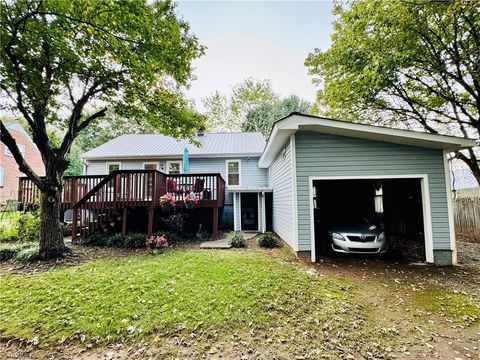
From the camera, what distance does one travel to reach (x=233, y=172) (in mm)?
12555

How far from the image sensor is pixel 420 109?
9.82 meters

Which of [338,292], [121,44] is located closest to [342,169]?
[338,292]

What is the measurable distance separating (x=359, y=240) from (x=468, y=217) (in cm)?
667

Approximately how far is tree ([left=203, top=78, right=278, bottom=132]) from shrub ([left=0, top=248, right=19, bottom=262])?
70.9ft

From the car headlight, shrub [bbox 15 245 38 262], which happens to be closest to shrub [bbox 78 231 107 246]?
shrub [bbox 15 245 38 262]

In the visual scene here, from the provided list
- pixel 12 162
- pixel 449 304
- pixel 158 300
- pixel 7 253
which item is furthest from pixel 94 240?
pixel 12 162

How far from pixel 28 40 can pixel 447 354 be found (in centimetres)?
849

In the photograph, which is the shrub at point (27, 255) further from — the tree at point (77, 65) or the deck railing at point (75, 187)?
the deck railing at point (75, 187)

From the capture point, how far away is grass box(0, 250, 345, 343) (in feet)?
10.1

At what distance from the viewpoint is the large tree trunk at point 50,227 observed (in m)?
5.77

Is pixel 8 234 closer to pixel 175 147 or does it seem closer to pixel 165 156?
pixel 165 156

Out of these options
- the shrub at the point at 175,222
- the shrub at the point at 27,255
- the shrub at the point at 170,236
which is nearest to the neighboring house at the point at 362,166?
the shrub at the point at 170,236

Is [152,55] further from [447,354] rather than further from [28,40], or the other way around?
[447,354]

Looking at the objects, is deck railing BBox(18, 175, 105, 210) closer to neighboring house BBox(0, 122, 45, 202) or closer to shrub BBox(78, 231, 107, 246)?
shrub BBox(78, 231, 107, 246)
